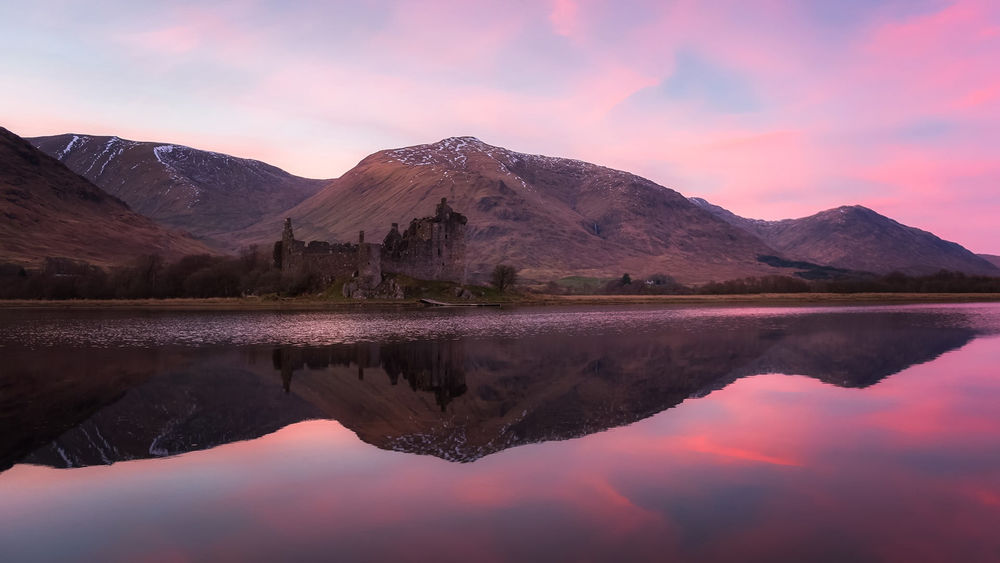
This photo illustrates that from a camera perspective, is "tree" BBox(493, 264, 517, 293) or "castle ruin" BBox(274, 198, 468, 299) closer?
"castle ruin" BBox(274, 198, 468, 299)

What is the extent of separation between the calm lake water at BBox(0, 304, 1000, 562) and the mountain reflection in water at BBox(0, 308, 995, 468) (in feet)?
0.45

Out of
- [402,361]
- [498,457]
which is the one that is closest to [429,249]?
[402,361]

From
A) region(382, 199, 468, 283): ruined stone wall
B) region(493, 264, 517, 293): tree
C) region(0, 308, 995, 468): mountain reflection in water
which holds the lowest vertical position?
region(0, 308, 995, 468): mountain reflection in water

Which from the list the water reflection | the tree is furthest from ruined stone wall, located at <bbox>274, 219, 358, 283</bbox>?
the water reflection

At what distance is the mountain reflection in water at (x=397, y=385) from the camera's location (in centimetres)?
1652

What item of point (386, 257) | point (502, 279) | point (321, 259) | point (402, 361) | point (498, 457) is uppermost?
point (386, 257)

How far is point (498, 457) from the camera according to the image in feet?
47.8

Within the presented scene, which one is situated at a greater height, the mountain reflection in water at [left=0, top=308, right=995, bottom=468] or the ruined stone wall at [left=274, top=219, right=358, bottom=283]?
the ruined stone wall at [left=274, top=219, right=358, bottom=283]

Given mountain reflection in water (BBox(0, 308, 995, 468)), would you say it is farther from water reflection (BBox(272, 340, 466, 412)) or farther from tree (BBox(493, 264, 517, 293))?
tree (BBox(493, 264, 517, 293))

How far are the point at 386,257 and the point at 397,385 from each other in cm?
6471

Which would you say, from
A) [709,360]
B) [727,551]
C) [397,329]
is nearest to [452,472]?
[727,551]

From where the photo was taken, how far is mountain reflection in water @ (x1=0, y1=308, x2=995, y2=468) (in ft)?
54.2

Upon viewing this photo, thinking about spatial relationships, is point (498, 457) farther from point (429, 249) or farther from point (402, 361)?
point (429, 249)

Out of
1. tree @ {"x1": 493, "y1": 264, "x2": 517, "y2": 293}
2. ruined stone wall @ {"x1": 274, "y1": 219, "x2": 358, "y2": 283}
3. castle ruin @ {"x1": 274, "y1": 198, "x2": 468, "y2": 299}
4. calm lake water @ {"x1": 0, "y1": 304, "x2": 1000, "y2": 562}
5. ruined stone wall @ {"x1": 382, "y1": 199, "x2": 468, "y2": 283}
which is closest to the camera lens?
calm lake water @ {"x1": 0, "y1": 304, "x2": 1000, "y2": 562}
